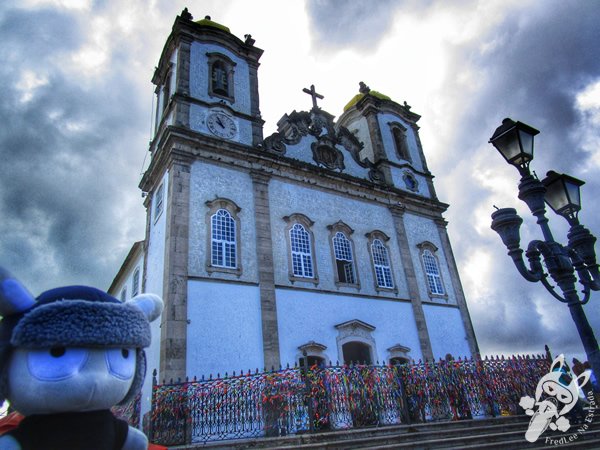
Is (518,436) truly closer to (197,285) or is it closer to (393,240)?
(197,285)

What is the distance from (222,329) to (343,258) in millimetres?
6271

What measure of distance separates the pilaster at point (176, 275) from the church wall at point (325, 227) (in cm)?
335

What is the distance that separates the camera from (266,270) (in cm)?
1399

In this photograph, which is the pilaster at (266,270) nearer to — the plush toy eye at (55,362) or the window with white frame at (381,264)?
the window with white frame at (381,264)

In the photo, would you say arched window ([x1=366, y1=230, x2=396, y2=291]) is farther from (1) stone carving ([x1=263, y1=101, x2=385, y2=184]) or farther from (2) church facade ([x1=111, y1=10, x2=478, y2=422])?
(1) stone carving ([x1=263, y1=101, x2=385, y2=184])

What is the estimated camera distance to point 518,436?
847 cm

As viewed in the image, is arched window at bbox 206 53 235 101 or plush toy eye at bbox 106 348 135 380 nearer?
plush toy eye at bbox 106 348 135 380

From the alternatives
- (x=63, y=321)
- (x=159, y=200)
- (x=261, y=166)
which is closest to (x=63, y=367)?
(x=63, y=321)

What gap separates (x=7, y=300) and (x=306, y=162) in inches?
607

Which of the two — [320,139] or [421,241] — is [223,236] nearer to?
[320,139]

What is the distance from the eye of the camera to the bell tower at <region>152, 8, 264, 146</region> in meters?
16.0

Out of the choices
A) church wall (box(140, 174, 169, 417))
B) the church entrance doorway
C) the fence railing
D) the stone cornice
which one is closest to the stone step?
the fence railing

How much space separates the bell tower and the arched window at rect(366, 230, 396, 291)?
21.7ft

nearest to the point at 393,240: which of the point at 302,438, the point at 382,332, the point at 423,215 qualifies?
the point at 423,215
